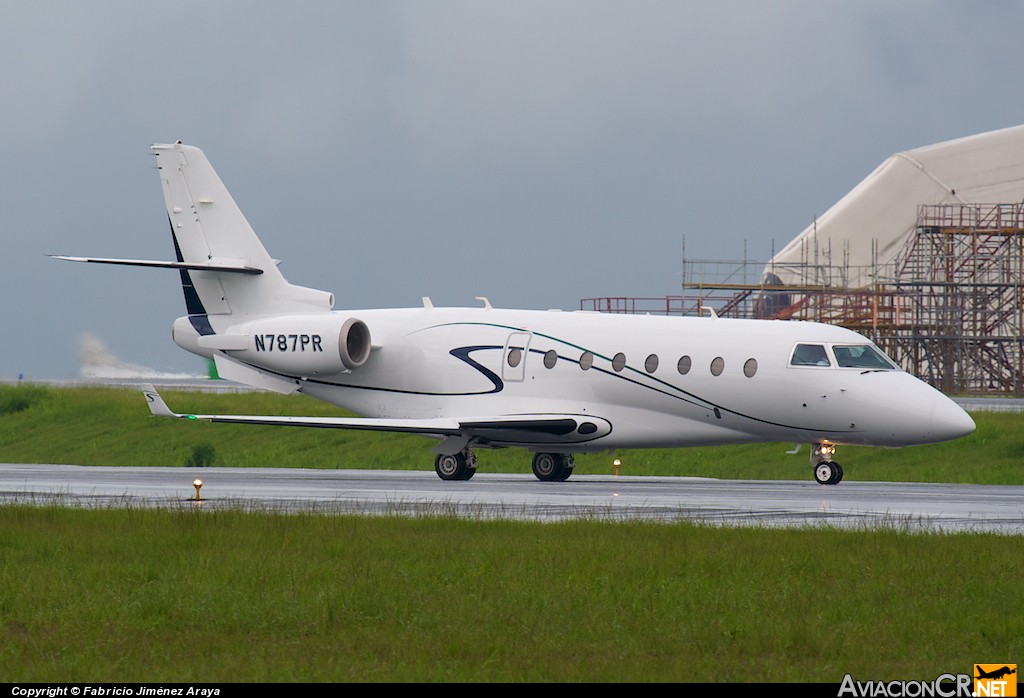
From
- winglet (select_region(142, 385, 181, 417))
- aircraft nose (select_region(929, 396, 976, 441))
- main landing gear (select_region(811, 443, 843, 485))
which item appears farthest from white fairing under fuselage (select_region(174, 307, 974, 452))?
winglet (select_region(142, 385, 181, 417))

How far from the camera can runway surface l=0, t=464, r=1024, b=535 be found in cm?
2031

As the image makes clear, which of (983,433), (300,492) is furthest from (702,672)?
(983,433)

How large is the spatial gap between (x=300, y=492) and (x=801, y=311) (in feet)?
152

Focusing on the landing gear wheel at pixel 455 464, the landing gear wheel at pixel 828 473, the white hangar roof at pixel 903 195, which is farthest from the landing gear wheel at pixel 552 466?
the white hangar roof at pixel 903 195

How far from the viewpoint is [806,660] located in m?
10.5

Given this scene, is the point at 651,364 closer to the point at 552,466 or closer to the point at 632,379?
the point at 632,379

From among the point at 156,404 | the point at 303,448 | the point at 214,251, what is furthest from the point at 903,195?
the point at 156,404

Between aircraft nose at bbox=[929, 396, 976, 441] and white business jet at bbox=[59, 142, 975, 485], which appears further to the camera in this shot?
white business jet at bbox=[59, 142, 975, 485]

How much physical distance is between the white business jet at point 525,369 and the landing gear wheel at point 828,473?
0.04m

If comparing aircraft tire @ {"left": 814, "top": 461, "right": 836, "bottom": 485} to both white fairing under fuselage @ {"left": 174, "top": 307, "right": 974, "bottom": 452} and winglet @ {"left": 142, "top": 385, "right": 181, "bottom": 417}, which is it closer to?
white fairing under fuselage @ {"left": 174, "top": 307, "right": 974, "bottom": 452}

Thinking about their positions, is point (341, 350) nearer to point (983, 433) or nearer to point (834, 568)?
point (983, 433)

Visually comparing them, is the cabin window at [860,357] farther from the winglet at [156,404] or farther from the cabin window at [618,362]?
the winglet at [156,404]

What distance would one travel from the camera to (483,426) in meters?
29.6

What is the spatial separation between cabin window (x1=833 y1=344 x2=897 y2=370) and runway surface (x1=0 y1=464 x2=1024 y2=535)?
216 cm
